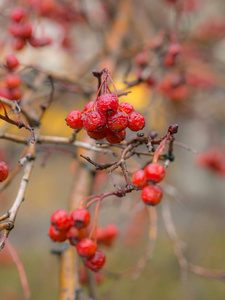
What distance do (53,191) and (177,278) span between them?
3.88 metres

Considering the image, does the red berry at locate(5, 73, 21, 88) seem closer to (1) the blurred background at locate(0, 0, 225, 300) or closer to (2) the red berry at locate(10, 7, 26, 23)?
(1) the blurred background at locate(0, 0, 225, 300)

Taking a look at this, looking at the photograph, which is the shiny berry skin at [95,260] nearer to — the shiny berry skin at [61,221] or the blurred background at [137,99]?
the shiny berry skin at [61,221]

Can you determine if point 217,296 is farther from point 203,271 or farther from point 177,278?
point 203,271

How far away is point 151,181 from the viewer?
68 centimetres

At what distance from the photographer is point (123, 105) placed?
2.40 feet

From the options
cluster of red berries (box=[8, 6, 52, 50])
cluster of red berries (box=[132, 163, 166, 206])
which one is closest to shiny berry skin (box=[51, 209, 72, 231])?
cluster of red berries (box=[132, 163, 166, 206])

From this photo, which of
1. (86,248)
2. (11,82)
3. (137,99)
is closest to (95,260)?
(86,248)

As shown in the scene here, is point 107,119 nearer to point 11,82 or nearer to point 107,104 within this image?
point 107,104

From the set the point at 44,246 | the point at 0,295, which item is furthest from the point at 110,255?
the point at 0,295

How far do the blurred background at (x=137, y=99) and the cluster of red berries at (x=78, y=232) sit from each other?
0.29 metres

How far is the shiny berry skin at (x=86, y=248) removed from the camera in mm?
775

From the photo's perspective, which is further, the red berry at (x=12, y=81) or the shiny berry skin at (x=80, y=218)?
the red berry at (x=12, y=81)

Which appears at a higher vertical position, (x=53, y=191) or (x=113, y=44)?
(x=53, y=191)

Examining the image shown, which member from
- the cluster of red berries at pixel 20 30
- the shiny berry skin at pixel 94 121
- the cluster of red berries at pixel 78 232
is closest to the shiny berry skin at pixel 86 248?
the cluster of red berries at pixel 78 232
